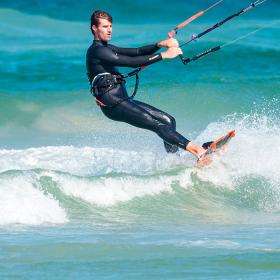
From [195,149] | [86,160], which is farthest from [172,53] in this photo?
[86,160]

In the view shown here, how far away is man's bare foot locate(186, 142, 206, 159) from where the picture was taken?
9.06 m

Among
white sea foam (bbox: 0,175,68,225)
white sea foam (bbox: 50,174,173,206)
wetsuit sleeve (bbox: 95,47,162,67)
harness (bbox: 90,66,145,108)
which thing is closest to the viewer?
white sea foam (bbox: 0,175,68,225)

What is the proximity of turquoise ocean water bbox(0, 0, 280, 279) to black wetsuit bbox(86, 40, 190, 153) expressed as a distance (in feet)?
2.17

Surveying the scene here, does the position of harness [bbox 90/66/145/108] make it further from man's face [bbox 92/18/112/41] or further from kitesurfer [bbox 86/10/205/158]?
man's face [bbox 92/18/112/41]

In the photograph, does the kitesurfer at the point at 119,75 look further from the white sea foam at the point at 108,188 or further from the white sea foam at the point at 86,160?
the white sea foam at the point at 86,160

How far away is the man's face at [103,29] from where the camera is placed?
8.72m

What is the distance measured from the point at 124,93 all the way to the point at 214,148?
107cm

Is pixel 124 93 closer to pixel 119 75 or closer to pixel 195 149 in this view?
pixel 119 75

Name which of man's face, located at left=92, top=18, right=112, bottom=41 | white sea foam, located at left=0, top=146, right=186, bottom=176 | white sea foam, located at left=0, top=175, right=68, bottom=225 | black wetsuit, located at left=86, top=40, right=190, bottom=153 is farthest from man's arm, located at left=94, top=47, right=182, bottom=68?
white sea foam, located at left=0, top=146, right=186, bottom=176

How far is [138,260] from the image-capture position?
22.4 feet

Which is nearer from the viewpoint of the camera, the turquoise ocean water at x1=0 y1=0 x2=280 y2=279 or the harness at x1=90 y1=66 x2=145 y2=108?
the turquoise ocean water at x1=0 y1=0 x2=280 y2=279

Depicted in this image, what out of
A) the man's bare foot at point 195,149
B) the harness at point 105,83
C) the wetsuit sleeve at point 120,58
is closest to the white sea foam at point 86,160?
the man's bare foot at point 195,149

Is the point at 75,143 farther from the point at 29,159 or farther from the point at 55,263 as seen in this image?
the point at 55,263

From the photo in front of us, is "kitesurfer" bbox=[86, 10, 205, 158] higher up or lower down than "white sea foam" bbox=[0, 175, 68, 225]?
higher up
